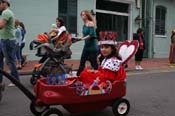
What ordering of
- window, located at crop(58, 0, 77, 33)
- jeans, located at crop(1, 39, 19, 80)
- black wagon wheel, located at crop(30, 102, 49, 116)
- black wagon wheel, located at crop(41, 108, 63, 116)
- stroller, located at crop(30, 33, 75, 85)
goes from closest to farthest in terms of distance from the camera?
black wagon wheel, located at crop(41, 108, 63, 116)
black wagon wheel, located at crop(30, 102, 49, 116)
jeans, located at crop(1, 39, 19, 80)
stroller, located at crop(30, 33, 75, 85)
window, located at crop(58, 0, 77, 33)

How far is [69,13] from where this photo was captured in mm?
19094

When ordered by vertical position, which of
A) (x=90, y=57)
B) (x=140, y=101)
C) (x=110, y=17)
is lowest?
(x=140, y=101)

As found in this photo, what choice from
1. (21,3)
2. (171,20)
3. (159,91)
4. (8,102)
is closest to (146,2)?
(171,20)

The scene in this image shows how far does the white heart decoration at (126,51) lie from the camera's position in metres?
6.85

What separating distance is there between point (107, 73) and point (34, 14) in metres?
11.6

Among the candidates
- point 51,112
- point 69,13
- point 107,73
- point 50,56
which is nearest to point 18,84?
point 51,112

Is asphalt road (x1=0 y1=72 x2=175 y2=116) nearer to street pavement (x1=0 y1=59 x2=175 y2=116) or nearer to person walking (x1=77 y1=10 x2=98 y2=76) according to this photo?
street pavement (x1=0 y1=59 x2=175 y2=116)

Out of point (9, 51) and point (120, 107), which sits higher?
point (9, 51)

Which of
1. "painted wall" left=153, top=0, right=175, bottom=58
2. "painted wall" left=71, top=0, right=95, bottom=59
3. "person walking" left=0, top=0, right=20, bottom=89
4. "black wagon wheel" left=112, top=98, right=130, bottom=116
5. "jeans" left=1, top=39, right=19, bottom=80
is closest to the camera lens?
"black wagon wheel" left=112, top=98, right=130, bottom=116

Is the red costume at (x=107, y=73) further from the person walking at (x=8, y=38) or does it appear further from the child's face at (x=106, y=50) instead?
the person walking at (x=8, y=38)

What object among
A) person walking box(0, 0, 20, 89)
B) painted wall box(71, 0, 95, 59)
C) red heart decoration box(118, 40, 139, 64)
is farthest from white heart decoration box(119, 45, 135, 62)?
painted wall box(71, 0, 95, 59)

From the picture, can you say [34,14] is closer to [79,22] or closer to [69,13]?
[69,13]

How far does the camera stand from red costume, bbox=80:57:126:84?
633 cm

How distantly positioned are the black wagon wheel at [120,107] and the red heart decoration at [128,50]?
72cm
